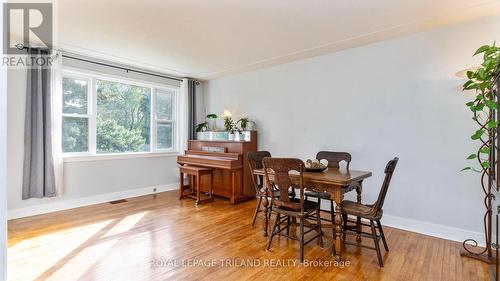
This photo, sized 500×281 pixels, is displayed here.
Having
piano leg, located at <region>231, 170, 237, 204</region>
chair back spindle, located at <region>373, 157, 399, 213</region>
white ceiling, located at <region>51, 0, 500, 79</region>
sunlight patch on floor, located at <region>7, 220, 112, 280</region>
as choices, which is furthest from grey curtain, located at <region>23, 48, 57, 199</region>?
chair back spindle, located at <region>373, 157, 399, 213</region>

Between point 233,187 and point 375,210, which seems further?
point 233,187

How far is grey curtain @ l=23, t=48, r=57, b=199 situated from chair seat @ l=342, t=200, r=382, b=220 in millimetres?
4098

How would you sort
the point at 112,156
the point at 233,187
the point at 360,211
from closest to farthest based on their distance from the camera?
1. the point at 360,211
2. the point at 233,187
3. the point at 112,156

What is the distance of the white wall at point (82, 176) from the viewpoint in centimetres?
353

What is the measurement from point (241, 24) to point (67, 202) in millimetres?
3785

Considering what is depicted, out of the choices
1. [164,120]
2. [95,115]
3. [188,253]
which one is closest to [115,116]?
[95,115]

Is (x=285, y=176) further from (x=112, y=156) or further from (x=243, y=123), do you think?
(x=112, y=156)

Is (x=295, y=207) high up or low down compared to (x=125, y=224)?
up

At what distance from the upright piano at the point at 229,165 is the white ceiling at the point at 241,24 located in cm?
161

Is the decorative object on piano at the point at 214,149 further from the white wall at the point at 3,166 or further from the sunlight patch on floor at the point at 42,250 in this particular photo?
the white wall at the point at 3,166

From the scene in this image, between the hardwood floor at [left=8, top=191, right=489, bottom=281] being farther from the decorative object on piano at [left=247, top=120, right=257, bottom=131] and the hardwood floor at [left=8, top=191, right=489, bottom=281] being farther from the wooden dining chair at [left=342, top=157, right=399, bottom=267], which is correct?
the decorative object on piano at [left=247, top=120, right=257, bottom=131]

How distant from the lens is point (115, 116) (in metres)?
4.71

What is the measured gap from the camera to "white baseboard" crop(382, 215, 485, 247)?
2822 millimetres

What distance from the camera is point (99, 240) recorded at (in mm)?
2826
